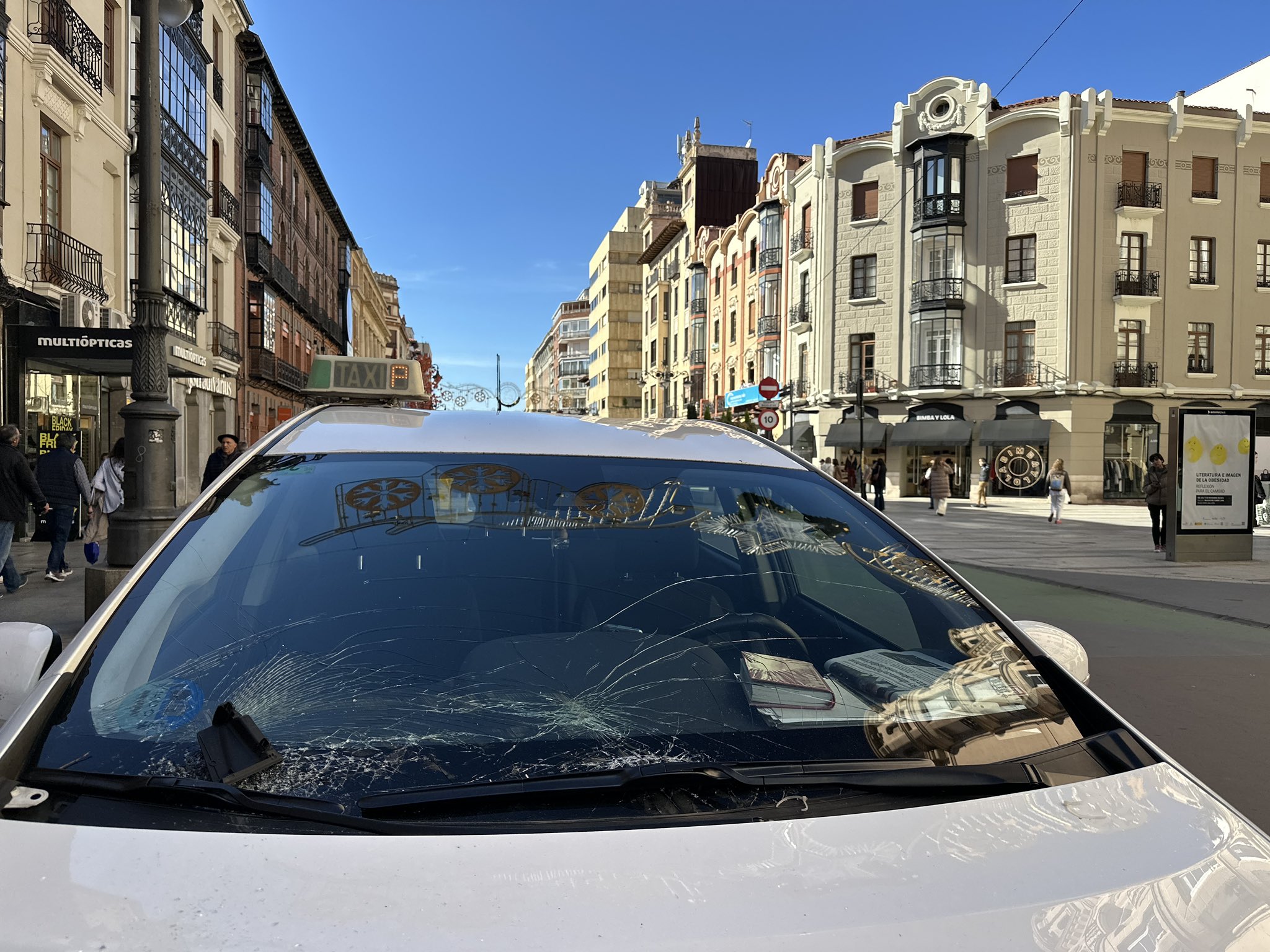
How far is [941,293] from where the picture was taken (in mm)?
37594

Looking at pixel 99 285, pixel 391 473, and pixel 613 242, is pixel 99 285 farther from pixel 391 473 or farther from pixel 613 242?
pixel 613 242

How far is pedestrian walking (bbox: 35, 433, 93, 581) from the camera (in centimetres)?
1050

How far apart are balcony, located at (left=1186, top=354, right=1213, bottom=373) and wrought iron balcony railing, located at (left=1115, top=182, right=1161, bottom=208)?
20.0ft

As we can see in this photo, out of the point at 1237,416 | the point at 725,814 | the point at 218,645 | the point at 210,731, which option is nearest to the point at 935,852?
the point at 725,814

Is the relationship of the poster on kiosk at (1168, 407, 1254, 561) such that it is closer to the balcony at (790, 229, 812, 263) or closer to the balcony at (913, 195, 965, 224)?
the balcony at (913, 195, 965, 224)

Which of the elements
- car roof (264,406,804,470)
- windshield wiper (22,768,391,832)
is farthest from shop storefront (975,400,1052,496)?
windshield wiper (22,768,391,832)

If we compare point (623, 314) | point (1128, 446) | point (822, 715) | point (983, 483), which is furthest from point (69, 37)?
point (623, 314)

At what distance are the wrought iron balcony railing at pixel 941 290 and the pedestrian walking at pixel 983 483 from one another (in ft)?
21.9

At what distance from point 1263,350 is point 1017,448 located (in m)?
10.9

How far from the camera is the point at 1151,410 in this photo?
36094 mm

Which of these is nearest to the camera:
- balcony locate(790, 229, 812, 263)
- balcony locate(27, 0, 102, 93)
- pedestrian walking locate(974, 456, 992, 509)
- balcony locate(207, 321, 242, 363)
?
balcony locate(27, 0, 102, 93)

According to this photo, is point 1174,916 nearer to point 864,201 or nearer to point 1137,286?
point 1137,286

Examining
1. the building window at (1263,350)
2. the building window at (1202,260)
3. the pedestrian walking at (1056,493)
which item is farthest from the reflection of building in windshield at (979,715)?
the building window at (1263,350)

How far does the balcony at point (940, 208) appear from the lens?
37.4 metres
